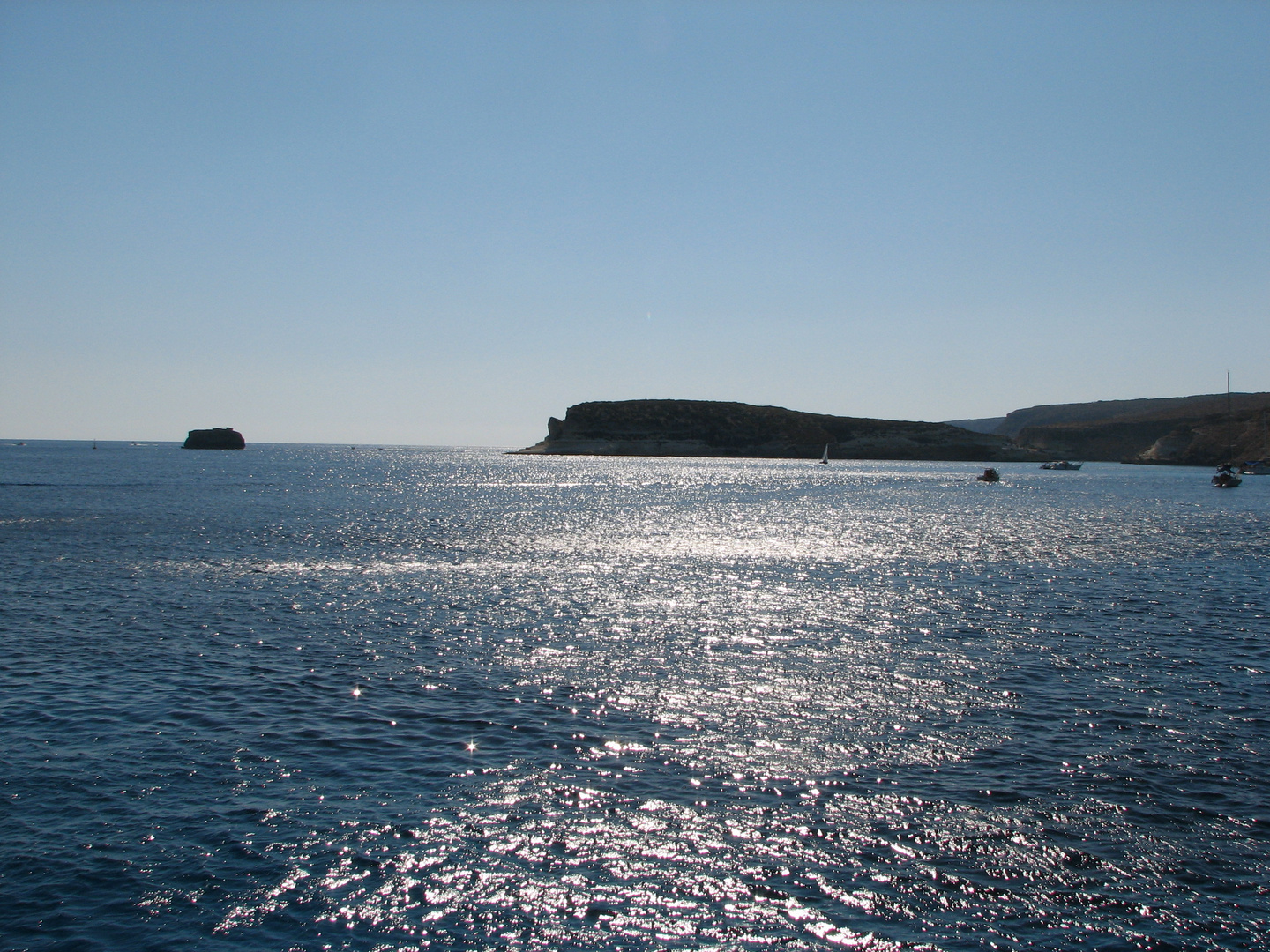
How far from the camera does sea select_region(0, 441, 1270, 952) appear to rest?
1328cm

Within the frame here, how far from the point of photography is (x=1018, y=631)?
34281mm

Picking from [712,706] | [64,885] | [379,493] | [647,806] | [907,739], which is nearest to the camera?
[64,885]

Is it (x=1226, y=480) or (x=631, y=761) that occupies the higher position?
(x=1226, y=480)

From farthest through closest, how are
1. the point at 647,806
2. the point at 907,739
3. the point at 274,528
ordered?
the point at 274,528 < the point at 907,739 < the point at 647,806

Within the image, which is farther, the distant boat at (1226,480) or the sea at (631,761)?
the distant boat at (1226,480)

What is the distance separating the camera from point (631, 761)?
19531mm

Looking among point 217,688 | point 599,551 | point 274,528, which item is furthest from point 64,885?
point 274,528

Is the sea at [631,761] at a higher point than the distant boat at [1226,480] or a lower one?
lower

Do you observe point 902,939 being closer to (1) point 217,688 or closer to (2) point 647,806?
(2) point 647,806

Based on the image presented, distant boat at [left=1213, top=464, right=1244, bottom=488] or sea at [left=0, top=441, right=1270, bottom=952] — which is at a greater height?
distant boat at [left=1213, top=464, right=1244, bottom=488]

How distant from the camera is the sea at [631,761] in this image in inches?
523

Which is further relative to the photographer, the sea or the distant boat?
the distant boat

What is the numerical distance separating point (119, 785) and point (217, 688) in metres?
7.44

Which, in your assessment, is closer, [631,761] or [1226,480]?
[631,761]
